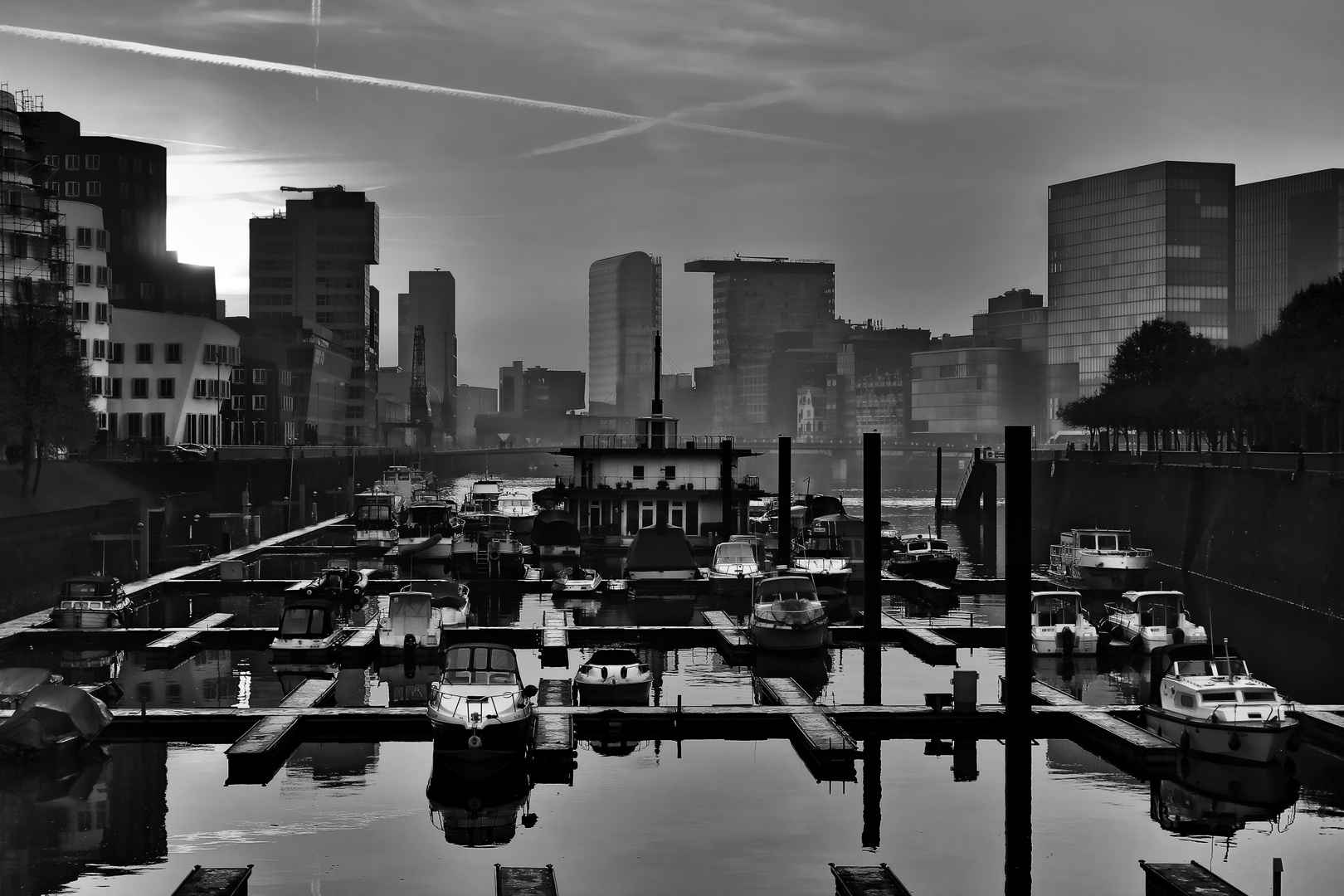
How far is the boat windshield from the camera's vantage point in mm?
36125

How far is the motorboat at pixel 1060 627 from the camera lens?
5356 centimetres

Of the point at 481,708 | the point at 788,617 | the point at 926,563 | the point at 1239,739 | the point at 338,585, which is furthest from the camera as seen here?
the point at 926,563

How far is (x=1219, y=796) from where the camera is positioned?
3372 cm

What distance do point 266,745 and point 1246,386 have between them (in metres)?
81.4

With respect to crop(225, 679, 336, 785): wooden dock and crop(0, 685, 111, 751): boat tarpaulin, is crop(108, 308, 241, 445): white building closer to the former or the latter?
crop(225, 679, 336, 785): wooden dock

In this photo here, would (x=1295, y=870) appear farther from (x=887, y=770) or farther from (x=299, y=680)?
(x=299, y=680)

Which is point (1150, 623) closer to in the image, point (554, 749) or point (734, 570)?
point (734, 570)

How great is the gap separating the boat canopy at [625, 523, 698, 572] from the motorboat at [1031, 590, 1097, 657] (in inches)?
863

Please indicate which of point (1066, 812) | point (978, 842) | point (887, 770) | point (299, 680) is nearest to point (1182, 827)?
point (1066, 812)

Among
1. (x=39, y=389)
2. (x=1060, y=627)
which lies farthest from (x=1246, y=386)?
(x=39, y=389)

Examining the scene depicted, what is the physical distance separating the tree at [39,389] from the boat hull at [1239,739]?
258 ft

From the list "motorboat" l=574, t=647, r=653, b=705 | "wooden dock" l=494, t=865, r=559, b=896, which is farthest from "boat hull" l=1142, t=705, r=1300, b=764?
"wooden dock" l=494, t=865, r=559, b=896

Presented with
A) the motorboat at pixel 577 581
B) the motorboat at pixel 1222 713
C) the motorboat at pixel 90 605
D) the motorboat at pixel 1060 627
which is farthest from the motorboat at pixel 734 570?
the motorboat at pixel 1222 713

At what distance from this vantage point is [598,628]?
187ft
